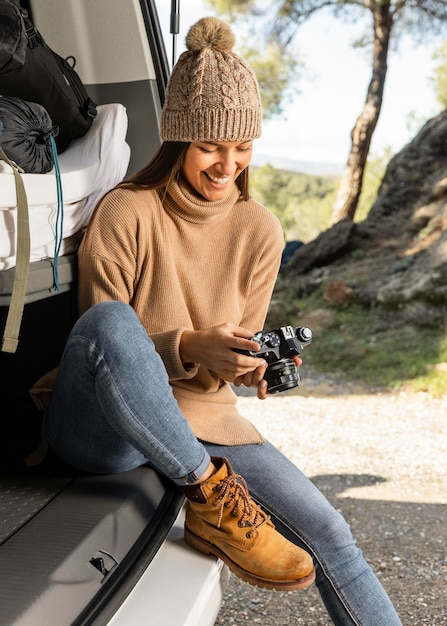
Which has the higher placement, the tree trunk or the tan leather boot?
the tan leather boot

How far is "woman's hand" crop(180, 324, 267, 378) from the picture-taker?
1.64m

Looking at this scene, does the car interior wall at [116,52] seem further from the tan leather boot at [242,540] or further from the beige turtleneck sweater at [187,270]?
the tan leather boot at [242,540]

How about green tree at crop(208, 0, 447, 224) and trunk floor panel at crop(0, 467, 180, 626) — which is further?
green tree at crop(208, 0, 447, 224)

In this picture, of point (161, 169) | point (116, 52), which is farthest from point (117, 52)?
point (161, 169)

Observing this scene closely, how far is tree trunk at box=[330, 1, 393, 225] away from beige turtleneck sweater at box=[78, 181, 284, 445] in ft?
26.3

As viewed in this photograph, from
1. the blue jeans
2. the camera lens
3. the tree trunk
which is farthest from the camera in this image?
Result: the tree trunk

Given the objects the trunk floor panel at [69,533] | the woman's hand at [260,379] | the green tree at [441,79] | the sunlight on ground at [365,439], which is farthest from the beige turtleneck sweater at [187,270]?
the green tree at [441,79]

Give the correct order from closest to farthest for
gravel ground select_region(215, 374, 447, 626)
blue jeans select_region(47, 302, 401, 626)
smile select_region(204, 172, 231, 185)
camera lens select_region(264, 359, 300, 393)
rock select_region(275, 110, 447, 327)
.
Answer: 1. blue jeans select_region(47, 302, 401, 626)
2. camera lens select_region(264, 359, 300, 393)
3. smile select_region(204, 172, 231, 185)
4. gravel ground select_region(215, 374, 447, 626)
5. rock select_region(275, 110, 447, 327)

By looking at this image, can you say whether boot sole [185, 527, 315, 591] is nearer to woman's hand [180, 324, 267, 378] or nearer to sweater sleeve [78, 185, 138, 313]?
woman's hand [180, 324, 267, 378]

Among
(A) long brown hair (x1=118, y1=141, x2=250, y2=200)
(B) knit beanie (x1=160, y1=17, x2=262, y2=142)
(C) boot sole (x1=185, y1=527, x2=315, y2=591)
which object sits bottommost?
(C) boot sole (x1=185, y1=527, x2=315, y2=591)

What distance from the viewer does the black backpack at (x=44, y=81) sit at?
70.2 inches

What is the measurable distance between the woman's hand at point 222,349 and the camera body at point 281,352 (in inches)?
0.7

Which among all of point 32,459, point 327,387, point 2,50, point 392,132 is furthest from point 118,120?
point 392,132

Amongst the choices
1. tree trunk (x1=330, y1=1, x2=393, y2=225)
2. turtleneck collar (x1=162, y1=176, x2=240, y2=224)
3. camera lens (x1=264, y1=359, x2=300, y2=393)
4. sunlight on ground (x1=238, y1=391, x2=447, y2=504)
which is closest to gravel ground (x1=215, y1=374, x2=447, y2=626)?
sunlight on ground (x1=238, y1=391, x2=447, y2=504)
